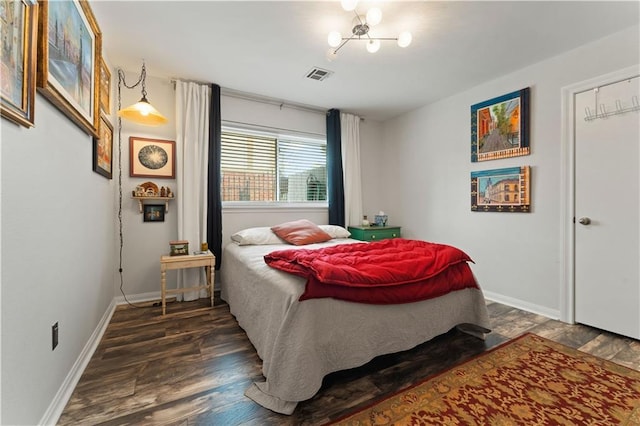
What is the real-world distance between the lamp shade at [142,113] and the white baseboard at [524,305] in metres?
4.04

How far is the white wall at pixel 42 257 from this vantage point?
1.03 m

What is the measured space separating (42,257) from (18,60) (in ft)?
2.81

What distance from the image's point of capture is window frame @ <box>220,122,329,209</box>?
3537mm

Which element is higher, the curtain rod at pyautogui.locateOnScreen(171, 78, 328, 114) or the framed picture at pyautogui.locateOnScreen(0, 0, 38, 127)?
the curtain rod at pyautogui.locateOnScreen(171, 78, 328, 114)

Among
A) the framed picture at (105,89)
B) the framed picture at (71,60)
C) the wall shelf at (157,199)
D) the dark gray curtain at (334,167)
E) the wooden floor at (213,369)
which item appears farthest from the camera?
the dark gray curtain at (334,167)

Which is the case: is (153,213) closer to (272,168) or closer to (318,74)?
(272,168)

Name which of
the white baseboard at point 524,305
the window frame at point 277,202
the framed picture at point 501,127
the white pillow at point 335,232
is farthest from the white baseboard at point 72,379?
the framed picture at point 501,127

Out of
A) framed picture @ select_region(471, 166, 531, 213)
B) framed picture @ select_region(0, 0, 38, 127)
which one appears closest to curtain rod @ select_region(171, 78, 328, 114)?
framed picture @ select_region(0, 0, 38, 127)

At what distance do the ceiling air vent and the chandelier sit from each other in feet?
1.38

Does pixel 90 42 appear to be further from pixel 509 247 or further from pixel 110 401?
pixel 509 247

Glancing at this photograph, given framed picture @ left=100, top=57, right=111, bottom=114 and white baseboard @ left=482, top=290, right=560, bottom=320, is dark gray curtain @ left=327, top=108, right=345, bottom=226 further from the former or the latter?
framed picture @ left=100, top=57, right=111, bottom=114

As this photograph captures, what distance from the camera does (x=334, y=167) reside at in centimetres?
405

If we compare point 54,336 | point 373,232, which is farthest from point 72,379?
point 373,232

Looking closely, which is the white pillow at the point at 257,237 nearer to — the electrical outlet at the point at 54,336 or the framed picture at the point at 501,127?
the electrical outlet at the point at 54,336
